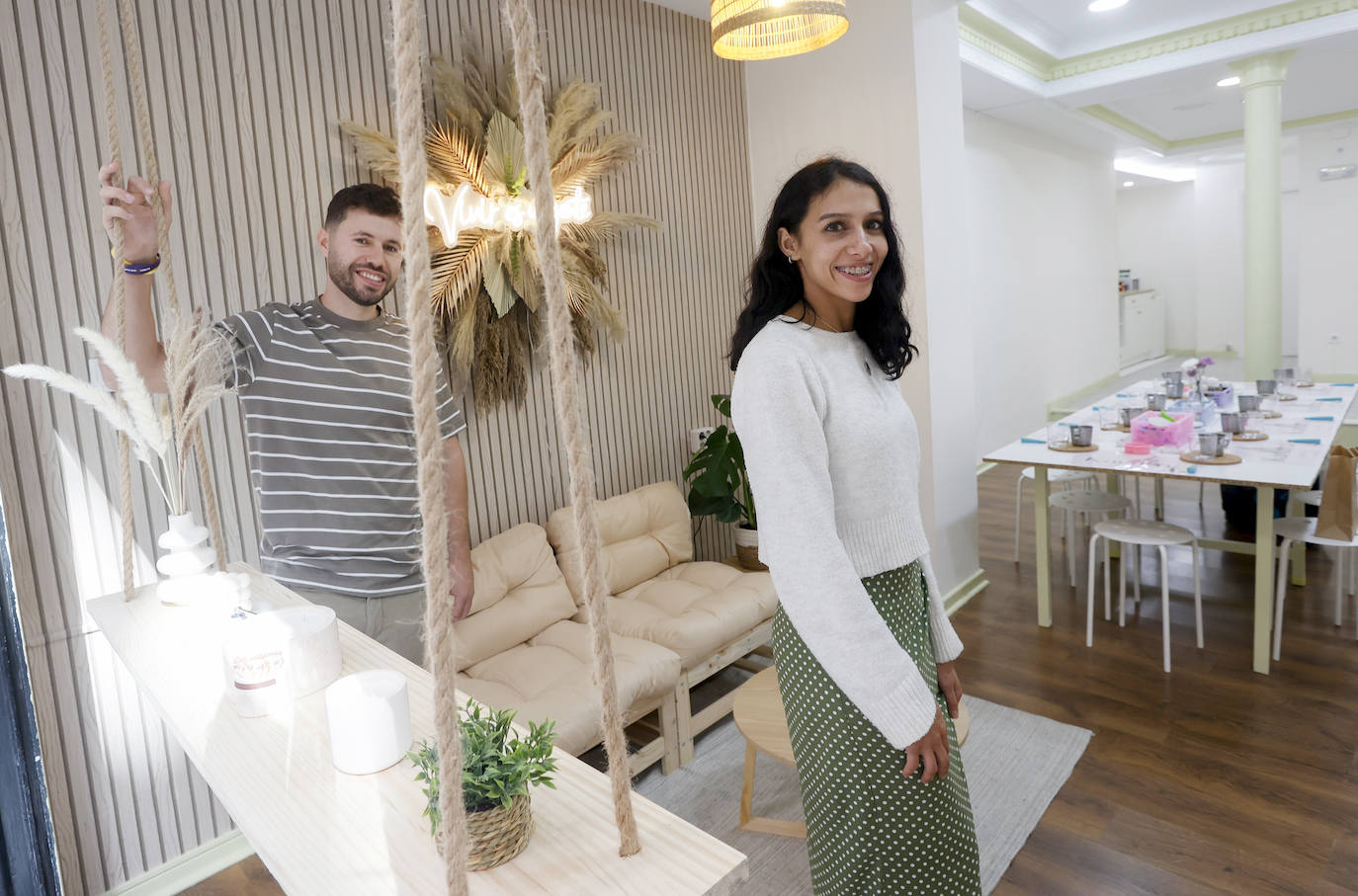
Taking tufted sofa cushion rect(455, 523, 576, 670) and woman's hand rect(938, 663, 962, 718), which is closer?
woman's hand rect(938, 663, 962, 718)

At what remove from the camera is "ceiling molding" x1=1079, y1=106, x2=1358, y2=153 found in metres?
6.90

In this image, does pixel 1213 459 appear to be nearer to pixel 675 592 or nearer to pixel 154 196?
pixel 675 592

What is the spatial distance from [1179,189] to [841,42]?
10.6 meters

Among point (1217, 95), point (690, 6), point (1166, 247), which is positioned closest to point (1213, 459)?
point (690, 6)

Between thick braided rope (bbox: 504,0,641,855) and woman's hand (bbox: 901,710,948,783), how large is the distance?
2.42 feet

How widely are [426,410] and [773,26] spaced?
244 centimetres

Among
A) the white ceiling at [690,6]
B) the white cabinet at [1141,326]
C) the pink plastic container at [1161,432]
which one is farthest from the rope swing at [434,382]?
the white cabinet at [1141,326]

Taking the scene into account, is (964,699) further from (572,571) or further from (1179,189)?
(1179,189)

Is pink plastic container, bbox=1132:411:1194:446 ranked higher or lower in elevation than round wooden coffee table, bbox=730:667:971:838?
higher

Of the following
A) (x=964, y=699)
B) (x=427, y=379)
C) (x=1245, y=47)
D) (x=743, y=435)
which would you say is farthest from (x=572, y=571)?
(x=1245, y=47)

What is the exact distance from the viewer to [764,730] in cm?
203

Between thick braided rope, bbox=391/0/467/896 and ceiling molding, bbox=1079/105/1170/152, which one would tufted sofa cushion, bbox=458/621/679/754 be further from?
ceiling molding, bbox=1079/105/1170/152

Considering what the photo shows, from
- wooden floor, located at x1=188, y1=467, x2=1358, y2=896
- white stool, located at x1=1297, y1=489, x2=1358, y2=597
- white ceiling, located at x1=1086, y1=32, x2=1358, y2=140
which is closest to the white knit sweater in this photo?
wooden floor, located at x1=188, y1=467, x2=1358, y2=896

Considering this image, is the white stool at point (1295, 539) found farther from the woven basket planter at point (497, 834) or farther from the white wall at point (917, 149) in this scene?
the woven basket planter at point (497, 834)
